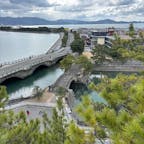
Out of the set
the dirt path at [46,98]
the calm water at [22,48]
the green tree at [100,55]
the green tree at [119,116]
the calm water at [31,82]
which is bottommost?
the calm water at [22,48]

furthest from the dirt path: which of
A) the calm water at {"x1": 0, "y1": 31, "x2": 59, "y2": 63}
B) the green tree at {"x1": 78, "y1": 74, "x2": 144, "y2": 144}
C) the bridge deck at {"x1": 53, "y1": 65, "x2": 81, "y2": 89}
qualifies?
the calm water at {"x1": 0, "y1": 31, "x2": 59, "y2": 63}

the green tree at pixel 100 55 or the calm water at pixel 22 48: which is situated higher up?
the green tree at pixel 100 55

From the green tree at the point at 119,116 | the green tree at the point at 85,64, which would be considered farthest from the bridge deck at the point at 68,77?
the green tree at the point at 119,116

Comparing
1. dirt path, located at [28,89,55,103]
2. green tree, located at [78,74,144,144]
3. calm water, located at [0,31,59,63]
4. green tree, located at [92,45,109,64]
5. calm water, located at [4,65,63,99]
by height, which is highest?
green tree, located at [78,74,144,144]

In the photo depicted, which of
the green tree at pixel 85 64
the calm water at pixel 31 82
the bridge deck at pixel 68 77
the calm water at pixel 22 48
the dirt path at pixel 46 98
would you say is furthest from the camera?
the calm water at pixel 22 48

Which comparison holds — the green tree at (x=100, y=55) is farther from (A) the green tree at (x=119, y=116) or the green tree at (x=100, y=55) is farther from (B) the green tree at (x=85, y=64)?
(A) the green tree at (x=119, y=116)

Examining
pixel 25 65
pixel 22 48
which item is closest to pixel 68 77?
pixel 25 65

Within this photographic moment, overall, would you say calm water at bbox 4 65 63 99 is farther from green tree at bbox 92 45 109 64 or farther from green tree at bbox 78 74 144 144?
green tree at bbox 78 74 144 144

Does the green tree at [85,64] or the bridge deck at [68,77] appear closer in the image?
the bridge deck at [68,77]

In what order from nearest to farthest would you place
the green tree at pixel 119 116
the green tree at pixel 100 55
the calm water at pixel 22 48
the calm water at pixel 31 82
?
the green tree at pixel 119 116 < the calm water at pixel 31 82 < the green tree at pixel 100 55 < the calm water at pixel 22 48
